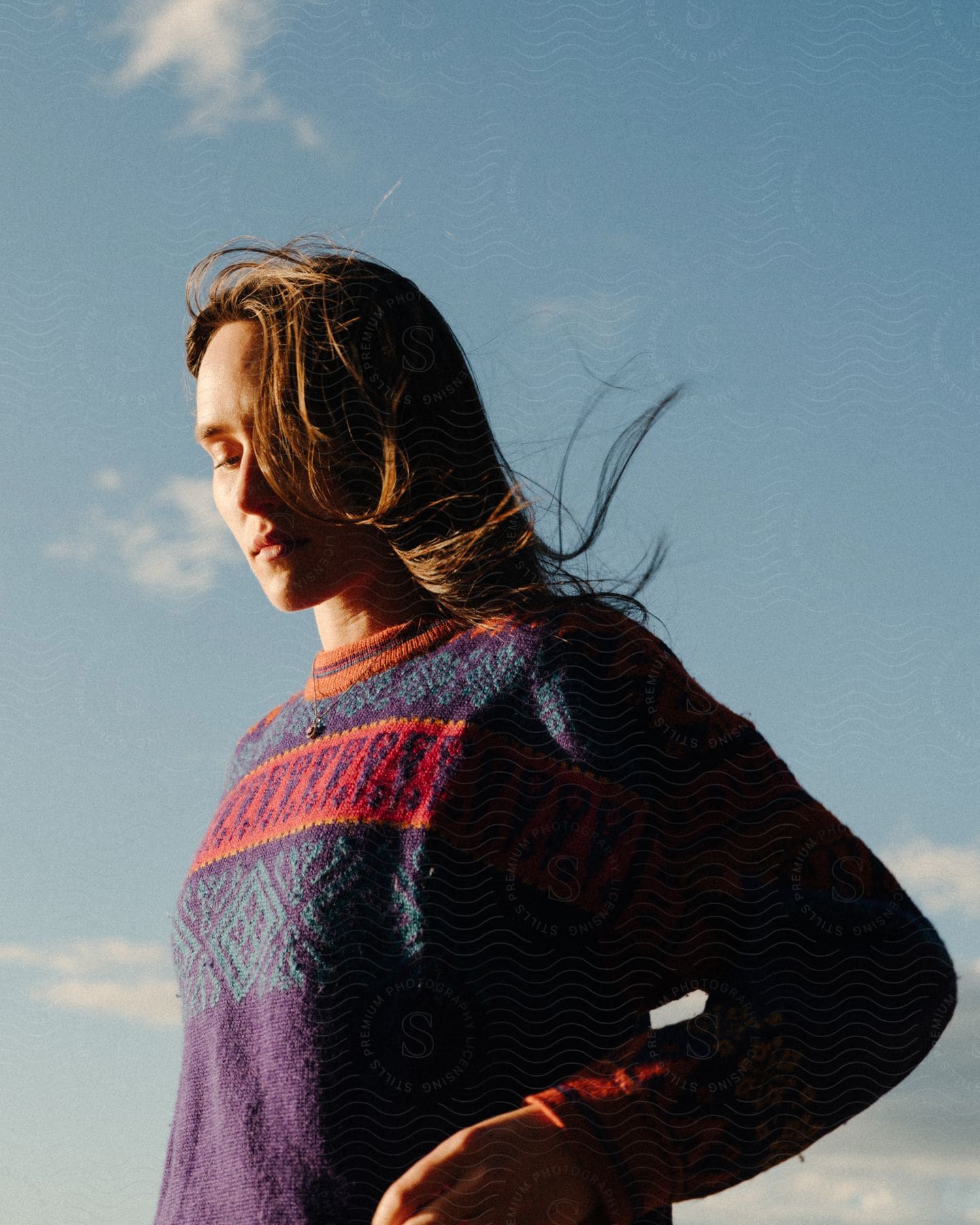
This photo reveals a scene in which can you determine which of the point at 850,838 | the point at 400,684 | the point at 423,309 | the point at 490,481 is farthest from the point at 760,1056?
the point at 423,309

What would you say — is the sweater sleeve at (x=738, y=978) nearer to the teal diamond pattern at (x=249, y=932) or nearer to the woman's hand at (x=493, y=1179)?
the woman's hand at (x=493, y=1179)

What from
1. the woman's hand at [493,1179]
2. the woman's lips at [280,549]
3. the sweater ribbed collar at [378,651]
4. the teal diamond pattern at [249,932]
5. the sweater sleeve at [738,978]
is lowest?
the woman's hand at [493,1179]

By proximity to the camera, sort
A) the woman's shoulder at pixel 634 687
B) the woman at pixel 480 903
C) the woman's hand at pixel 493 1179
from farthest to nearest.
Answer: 1. the woman's shoulder at pixel 634 687
2. the woman at pixel 480 903
3. the woman's hand at pixel 493 1179

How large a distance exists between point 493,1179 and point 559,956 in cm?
26

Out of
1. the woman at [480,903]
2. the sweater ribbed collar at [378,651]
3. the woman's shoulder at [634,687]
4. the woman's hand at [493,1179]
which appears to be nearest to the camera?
the woman's hand at [493,1179]

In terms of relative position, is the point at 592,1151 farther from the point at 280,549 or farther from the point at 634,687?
the point at 280,549

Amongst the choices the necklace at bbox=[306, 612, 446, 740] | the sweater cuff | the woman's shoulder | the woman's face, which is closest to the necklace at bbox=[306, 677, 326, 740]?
the necklace at bbox=[306, 612, 446, 740]

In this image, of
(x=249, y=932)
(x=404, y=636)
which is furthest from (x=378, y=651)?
(x=249, y=932)

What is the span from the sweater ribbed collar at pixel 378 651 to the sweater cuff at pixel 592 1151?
1.73 feet

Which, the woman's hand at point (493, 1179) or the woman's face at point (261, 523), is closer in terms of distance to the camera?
the woman's hand at point (493, 1179)

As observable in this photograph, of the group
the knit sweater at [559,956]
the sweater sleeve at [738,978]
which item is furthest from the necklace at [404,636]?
the sweater sleeve at [738,978]

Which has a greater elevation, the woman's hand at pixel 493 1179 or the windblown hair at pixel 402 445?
the windblown hair at pixel 402 445

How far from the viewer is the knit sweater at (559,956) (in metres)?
1.05

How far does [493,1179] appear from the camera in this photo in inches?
37.3
